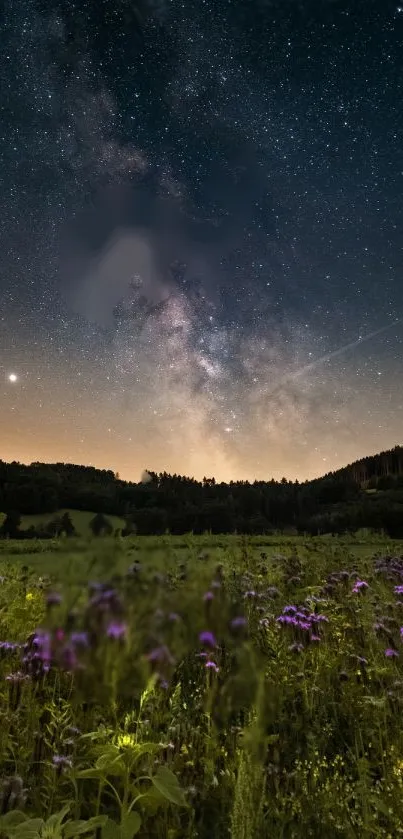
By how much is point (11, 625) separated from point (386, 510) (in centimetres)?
1685

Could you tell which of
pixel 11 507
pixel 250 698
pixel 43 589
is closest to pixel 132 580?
pixel 43 589

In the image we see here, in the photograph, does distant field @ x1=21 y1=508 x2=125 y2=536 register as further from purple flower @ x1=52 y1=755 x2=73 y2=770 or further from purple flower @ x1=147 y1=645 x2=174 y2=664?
purple flower @ x1=52 y1=755 x2=73 y2=770

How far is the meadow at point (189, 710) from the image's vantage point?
2.33 metres

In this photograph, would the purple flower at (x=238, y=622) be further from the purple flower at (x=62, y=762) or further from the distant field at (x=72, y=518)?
the distant field at (x=72, y=518)

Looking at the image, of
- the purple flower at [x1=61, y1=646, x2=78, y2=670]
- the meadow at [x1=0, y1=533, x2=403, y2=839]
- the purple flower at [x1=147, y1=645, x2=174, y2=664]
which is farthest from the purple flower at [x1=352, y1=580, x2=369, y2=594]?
the purple flower at [x1=61, y1=646, x2=78, y2=670]

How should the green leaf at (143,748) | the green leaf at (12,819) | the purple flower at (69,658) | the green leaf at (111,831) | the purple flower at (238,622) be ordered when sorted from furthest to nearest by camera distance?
the purple flower at (238,622) → the purple flower at (69,658) → the green leaf at (143,748) → the green leaf at (111,831) → the green leaf at (12,819)

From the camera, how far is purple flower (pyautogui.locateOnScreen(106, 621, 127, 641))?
3.82 m

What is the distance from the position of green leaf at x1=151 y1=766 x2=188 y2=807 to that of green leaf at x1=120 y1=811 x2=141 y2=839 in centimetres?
16

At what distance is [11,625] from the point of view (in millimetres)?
4688

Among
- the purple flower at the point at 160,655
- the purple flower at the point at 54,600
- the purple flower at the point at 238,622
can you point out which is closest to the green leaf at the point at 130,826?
the purple flower at the point at 160,655

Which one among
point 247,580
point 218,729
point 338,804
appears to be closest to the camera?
point 338,804

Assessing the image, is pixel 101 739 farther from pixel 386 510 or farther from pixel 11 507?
pixel 11 507

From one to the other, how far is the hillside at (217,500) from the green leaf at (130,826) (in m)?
16.9

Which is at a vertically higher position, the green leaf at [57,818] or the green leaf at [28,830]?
the green leaf at [57,818]
